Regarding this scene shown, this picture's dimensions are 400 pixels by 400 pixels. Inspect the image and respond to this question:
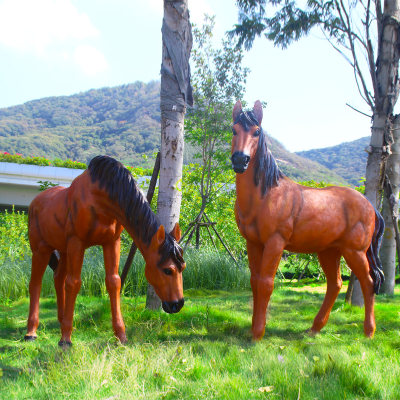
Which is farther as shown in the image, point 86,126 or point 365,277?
point 86,126

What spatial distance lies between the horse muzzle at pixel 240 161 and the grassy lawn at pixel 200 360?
1546mm

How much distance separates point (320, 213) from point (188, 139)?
7548mm

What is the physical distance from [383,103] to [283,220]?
127 inches

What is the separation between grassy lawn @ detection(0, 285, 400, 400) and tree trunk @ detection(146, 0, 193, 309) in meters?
0.85

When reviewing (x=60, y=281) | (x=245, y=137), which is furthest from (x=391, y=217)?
(x=60, y=281)

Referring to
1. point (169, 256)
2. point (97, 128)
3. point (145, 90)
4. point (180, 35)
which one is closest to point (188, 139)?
point (180, 35)

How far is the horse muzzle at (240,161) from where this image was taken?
3377 millimetres

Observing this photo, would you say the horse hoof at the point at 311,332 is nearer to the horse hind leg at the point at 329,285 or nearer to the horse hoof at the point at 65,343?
the horse hind leg at the point at 329,285

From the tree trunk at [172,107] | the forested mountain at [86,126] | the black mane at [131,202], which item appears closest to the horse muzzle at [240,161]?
the black mane at [131,202]

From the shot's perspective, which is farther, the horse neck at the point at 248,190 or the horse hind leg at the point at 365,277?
the horse hind leg at the point at 365,277

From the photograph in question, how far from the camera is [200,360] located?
9.57ft

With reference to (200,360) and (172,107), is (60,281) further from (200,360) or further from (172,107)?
(172,107)

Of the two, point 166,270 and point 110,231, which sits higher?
point 110,231

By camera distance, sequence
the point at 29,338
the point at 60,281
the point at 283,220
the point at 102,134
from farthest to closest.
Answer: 1. the point at 102,134
2. the point at 60,281
3. the point at 29,338
4. the point at 283,220
